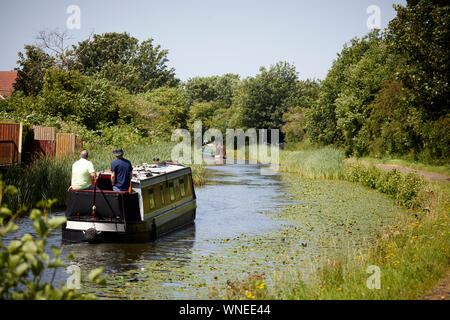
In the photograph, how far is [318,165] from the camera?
116ft

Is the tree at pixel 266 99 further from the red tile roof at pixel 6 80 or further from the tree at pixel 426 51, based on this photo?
the tree at pixel 426 51

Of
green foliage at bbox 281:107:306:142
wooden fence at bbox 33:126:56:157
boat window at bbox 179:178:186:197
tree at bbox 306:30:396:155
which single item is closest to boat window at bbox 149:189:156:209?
boat window at bbox 179:178:186:197

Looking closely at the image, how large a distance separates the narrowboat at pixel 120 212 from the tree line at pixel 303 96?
14.4 m

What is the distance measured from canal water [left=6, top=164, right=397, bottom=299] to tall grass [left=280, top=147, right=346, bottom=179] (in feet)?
27.9

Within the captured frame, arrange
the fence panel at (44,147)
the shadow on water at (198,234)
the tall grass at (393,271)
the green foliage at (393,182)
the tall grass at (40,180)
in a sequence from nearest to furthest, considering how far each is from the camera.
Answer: the tall grass at (393,271) < the shadow on water at (198,234) < the tall grass at (40,180) < the green foliage at (393,182) < the fence panel at (44,147)

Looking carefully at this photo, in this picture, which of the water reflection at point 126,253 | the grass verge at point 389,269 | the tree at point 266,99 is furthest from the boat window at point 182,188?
the tree at point 266,99

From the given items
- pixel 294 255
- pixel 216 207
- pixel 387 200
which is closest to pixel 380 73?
pixel 387 200

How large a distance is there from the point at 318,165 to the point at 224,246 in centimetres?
2244

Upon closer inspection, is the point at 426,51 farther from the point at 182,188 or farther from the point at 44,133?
the point at 44,133

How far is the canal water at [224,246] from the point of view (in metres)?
9.91

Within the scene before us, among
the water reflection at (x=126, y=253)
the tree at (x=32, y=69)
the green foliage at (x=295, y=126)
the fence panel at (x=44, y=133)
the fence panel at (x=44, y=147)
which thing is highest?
the tree at (x=32, y=69)

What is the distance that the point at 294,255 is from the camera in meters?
12.5
